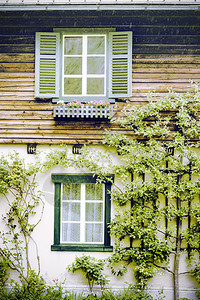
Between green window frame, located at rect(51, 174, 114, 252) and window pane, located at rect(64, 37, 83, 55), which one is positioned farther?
window pane, located at rect(64, 37, 83, 55)

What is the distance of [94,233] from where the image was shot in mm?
8180

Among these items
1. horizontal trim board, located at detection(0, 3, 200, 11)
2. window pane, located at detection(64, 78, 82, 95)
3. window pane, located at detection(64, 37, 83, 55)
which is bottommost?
window pane, located at detection(64, 78, 82, 95)

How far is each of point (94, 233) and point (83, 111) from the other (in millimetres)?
3030

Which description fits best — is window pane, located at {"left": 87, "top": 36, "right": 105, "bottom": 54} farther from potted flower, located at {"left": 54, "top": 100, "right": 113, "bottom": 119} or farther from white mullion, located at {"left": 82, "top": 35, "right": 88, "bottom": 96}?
potted flower, located at {"left": 54, "top": 100, "right": 113, "bottom": 119}

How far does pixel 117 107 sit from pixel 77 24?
7.72ft

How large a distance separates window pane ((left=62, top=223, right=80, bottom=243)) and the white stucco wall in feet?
1.00

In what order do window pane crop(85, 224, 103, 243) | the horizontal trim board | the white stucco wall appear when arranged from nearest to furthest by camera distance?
1. the horizontal trim board
2. the white stucco wall
3. window pane crop(85, 224, 103, 243)

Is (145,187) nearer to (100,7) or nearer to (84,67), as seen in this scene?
(84,67)

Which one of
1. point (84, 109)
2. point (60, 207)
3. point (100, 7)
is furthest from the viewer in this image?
point (60, 207)

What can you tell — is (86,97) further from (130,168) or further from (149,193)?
(149,193)

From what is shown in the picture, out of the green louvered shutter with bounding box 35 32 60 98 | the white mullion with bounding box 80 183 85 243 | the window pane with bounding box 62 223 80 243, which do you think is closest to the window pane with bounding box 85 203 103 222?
the white mullion with bounding box 80 183 85 243

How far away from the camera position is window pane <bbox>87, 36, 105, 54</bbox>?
8.35 meters

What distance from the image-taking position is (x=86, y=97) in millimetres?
8242

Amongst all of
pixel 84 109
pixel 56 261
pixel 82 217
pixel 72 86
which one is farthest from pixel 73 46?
pixel 56 261
